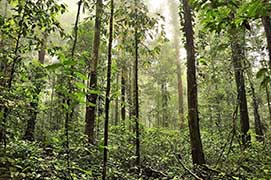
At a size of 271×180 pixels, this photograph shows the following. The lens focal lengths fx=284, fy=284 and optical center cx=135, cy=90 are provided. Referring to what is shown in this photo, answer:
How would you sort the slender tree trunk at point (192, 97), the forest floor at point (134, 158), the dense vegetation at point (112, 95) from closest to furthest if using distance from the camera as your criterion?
the dense vegetation at point (112, 95) → the forest floor at point (134, 158) → the slender tree trunk at point (192, 97)

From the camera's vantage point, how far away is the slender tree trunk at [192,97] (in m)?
6.48

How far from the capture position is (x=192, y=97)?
6.79 metres

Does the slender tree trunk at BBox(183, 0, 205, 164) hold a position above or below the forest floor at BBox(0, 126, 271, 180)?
above

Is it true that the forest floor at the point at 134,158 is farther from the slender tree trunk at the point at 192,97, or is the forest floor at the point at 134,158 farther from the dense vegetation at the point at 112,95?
the slender tree trunk at the point at 192,97

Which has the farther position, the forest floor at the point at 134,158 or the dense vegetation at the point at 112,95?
the forest floor at the point at 134,158

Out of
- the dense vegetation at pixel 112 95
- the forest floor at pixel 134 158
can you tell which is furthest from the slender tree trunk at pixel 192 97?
the forest floor at pixel 134 158

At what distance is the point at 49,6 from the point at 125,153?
545cm

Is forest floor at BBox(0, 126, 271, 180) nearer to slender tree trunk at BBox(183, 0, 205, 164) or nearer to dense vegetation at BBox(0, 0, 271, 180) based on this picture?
dense vegetation at BBox(0, 0, 271, 180)

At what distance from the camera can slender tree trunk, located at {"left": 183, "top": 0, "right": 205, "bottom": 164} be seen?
6480mm

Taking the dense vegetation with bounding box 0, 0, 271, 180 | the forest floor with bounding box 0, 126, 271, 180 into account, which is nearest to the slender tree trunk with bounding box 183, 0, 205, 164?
the dense vegetation with bounding box 0, 0, 271, 180

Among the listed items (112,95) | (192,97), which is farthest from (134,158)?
(112,95)

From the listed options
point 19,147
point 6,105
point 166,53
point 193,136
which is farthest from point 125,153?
point 166,53

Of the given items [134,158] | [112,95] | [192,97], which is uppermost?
[192,97]

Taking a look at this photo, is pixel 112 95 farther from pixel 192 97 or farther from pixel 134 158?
pixel 134 158
